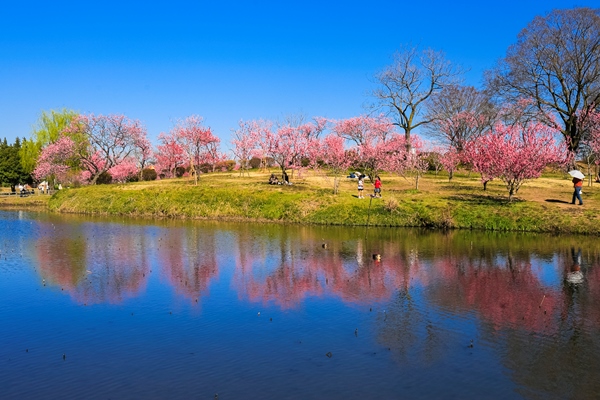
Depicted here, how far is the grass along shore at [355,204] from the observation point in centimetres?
4322

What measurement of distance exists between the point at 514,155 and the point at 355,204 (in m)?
14.5

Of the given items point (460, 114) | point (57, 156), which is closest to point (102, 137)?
point (57, 156)

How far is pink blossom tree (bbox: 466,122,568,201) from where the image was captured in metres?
45.3

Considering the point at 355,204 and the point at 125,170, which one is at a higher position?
the point at 125,170

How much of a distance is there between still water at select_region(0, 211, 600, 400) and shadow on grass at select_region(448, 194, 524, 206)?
14.8 m

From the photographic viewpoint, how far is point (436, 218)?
145 ft

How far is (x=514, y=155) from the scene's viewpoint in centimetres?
4525

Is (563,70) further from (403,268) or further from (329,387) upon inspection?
(329,387)

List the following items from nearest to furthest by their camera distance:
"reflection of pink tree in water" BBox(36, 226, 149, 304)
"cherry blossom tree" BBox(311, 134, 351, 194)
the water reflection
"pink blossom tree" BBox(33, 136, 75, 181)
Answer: the water reflection
"reflection of pink tree in water" BBox(36, 226, 149, 304)
"cherry blossom tree" BBox(311, 134, 351, 194)
"pink blossom tree" BBox(33, 136, 75, 181)

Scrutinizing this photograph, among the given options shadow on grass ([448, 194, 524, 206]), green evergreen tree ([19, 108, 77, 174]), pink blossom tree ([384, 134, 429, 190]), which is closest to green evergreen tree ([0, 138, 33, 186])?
green evergreen tree ([19, 108, 77, 174])

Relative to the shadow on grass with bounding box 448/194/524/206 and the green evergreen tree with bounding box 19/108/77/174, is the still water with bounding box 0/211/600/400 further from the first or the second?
the green evergreen tree with bounding box 19/108/77/174

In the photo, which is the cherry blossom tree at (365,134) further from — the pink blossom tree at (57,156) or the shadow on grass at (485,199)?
the pink blossom tree at (57,156)

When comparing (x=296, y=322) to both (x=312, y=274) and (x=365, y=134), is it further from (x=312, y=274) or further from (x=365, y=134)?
(x=365, y=134)

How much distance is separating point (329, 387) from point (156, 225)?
36034mm
